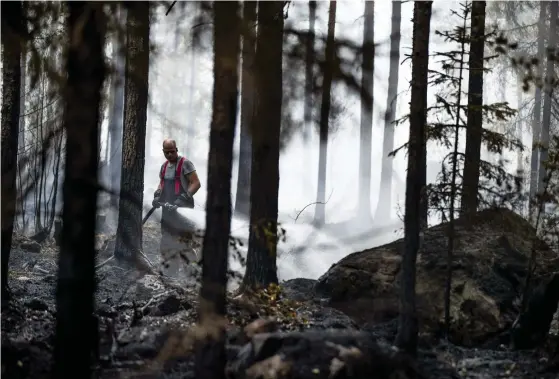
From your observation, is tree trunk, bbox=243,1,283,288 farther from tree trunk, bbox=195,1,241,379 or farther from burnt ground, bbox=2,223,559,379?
tree trunk, bbox=195,1,241,379

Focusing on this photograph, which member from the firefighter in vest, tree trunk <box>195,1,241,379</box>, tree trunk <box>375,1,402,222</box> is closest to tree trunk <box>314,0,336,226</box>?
tree trunk <box>195,1,241,379</box>

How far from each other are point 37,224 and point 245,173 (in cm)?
600

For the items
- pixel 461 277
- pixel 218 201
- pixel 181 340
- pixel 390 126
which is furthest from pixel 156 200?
pixel 390 126

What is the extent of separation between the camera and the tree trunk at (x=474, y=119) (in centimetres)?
962

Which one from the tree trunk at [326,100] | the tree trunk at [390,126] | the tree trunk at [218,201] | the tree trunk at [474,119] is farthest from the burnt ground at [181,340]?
the tree trunk at [390,126]

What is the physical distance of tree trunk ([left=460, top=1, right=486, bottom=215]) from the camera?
31.6ft

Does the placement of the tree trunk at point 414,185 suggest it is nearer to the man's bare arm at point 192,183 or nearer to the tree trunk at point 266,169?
the tree trunk at point 266,169

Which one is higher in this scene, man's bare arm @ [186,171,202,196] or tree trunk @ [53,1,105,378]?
man's bare arm @ [186,171,202,196]

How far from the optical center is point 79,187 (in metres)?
5.95

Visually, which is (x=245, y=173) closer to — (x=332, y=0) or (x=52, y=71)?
(x=332, y=0)

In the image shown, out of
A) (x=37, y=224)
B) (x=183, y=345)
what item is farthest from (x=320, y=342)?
(x=37, y=224)

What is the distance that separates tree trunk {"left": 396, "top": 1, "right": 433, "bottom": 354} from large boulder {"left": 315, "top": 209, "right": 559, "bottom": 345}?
1.40 metres

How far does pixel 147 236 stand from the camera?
19.2 metres

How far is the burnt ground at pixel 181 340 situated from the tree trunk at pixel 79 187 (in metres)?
0.89
